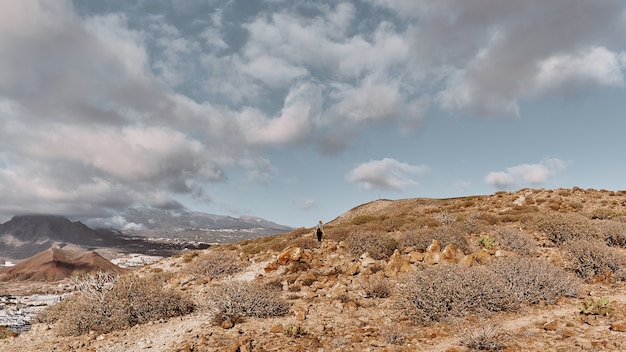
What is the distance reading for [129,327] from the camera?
11.6 metres

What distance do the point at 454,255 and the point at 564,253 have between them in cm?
578

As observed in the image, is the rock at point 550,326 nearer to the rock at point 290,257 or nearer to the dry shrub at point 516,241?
the dry shrub at point 516,241

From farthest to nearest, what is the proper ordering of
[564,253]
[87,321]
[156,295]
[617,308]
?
1. [564,253]
2. [156,295]
3. [87,321]
4. [617,308]

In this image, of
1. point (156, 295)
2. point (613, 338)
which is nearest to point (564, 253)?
point (613, 338)

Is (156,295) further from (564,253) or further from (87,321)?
(564,253)

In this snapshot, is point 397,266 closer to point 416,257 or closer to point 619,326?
point 416,257

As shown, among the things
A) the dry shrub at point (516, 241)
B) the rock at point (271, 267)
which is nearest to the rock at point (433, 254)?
the dry shrub at point (516, 241)

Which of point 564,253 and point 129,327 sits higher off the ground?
point 564,253

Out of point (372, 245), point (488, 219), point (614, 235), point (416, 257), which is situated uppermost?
point (488, 219)

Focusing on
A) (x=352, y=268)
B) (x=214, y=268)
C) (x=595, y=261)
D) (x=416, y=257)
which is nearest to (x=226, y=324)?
(x=352, y=268)

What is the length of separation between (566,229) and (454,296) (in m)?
12.0

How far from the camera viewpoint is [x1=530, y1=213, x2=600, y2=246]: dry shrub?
55.4 feet

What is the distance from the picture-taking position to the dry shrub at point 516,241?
15805 millimetres

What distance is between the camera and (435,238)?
17.1 metres
